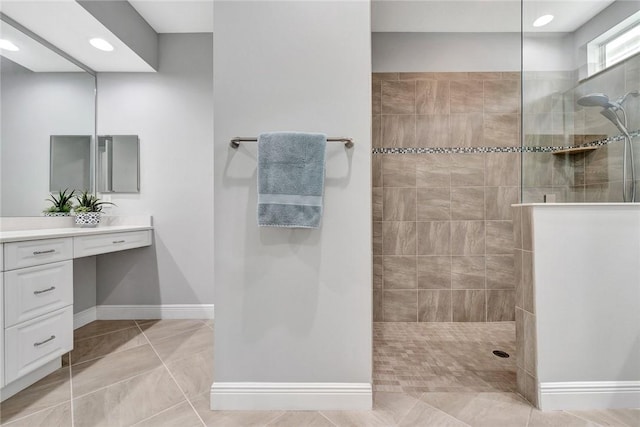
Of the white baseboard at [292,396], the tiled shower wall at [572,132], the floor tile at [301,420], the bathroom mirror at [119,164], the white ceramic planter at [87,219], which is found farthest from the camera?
the bathroom mirror at [119,164]

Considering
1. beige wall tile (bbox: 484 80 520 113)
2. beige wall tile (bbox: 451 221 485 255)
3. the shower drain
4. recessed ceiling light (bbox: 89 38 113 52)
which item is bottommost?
the shower drain

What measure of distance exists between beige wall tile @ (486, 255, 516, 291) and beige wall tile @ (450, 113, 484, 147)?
1.05 metres

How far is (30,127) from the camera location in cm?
216

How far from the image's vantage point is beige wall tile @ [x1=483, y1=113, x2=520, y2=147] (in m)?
2.69

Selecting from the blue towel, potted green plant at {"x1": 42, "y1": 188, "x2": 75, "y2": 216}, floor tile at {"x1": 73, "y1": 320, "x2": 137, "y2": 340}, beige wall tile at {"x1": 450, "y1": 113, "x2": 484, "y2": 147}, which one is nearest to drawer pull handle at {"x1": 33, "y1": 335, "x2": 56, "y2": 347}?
floor tile at {"x1": 73, "y1": 320, "x2": 137, "y2": 340}

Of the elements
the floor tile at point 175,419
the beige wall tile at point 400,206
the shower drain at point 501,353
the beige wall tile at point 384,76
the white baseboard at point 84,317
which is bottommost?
the shower drain at point 501,353

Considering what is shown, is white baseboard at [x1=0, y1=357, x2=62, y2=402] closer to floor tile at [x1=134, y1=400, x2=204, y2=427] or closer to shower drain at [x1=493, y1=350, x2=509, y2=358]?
floor tile at [x1=134, y1=400, x2=204, y2=427]

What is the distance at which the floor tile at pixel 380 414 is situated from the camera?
134cm

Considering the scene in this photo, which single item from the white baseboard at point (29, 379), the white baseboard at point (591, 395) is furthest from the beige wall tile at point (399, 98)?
the white baseboard at point (29, 379)

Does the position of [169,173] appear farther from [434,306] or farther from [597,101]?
[597,101]

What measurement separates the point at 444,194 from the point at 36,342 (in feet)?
9.93

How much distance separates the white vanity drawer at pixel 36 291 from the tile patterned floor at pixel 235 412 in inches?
17.1

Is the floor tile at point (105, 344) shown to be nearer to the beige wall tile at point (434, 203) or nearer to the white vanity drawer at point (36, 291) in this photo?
the white vanity drawer at point (36, 291)

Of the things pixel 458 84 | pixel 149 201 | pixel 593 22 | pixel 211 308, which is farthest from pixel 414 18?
pixel 211 308
